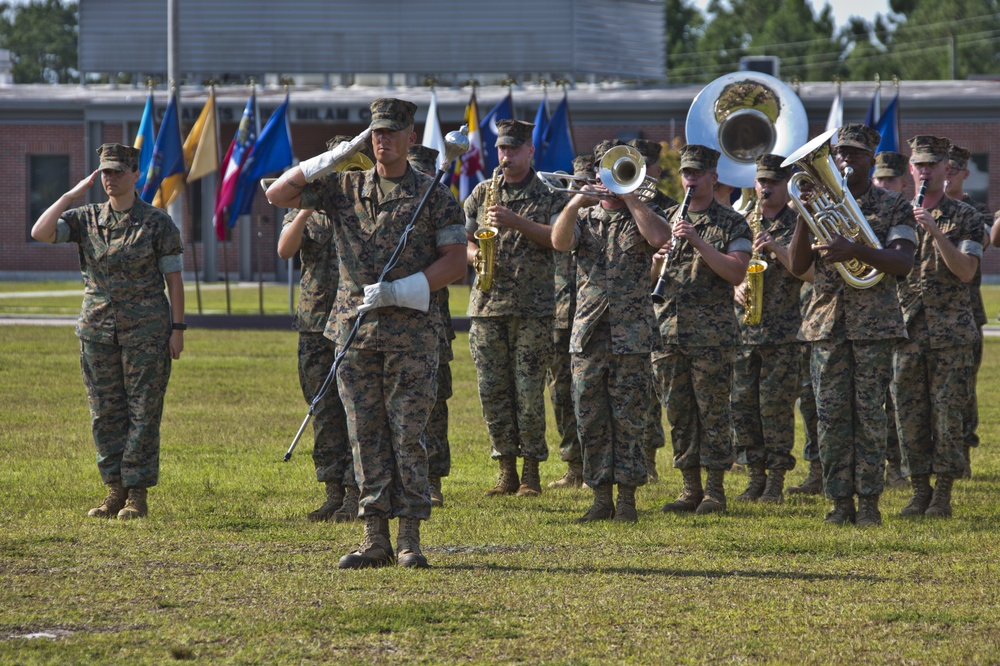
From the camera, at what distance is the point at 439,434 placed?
9883 millimetres

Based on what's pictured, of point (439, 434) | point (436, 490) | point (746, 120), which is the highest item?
point (746, 120)

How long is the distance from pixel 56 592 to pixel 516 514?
325 cm

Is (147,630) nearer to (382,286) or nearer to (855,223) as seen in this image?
(382,286)

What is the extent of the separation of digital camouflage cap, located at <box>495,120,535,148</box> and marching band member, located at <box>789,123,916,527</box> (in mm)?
2134

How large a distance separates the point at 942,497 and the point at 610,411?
2.19 meters

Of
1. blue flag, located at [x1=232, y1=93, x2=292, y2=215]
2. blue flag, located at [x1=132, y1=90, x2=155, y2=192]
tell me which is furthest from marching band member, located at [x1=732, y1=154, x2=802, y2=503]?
blue flag, located at [x1=132, y1=90, x2=155, y2=192]

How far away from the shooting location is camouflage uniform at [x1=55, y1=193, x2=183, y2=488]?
903cm

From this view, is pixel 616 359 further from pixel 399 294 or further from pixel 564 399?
pixel 399 294

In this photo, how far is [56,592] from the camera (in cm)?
695

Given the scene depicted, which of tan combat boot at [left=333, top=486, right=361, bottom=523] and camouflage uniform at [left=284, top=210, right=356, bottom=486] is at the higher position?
camouflage uniform at [left=284, top=210, right=356, bottom=486]

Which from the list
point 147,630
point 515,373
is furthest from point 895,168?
point 147,630

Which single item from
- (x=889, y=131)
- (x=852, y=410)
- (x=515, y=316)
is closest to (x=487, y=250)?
(x=515, y=316)

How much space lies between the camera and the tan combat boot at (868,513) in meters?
8.92

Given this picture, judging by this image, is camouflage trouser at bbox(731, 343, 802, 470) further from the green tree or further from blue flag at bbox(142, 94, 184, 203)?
the green tree
